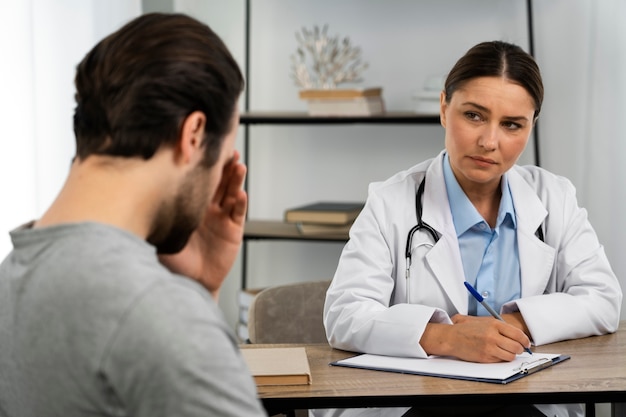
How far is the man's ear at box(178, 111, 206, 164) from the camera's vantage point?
101cm

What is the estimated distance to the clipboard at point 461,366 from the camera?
169 cm

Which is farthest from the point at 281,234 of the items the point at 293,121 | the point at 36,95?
the point at 36,95

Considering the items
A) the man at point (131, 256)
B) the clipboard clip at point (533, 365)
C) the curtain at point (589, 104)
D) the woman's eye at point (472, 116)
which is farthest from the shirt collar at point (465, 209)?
the curtain at point (589, 104)

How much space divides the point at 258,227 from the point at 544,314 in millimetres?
1937

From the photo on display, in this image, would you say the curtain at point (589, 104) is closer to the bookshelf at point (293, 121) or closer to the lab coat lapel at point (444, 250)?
the bookshelf at point (293, 121)

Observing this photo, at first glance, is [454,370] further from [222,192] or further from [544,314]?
[222,192]

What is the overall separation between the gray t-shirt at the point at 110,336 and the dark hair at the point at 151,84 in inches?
4.5

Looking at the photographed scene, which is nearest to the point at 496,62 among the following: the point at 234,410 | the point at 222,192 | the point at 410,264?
the point at 410,264

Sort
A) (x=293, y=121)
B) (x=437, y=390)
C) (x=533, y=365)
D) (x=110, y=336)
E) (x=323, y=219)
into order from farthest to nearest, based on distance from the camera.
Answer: (x=293, y=121) → (x=323, y=219) → (x=533, y=365) → (x=437, y=390) → (x=110, y=336)

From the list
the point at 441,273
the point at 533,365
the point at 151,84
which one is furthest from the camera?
the point at 441,273

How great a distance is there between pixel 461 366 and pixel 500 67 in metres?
0.73

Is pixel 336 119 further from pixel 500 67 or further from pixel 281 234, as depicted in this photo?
pixel 500 67

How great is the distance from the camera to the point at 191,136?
1011 mm

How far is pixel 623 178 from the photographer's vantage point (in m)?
3.54
